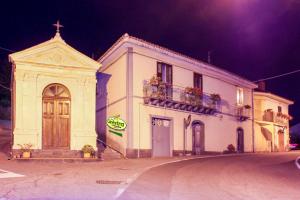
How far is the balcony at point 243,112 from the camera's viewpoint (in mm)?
35438

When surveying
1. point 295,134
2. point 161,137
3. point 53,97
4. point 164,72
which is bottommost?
point 295,134

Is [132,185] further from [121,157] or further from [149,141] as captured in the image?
[149,141]

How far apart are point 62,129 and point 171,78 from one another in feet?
30.4

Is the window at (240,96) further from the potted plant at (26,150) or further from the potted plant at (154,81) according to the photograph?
the potted plant at (26,150)

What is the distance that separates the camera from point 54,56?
21.3m

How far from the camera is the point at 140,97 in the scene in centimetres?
2547

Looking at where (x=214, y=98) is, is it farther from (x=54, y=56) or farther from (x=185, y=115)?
(x=54, y=56)

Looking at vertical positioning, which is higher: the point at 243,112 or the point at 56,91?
the point at 56,91

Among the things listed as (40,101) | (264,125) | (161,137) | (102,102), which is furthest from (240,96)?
(40,101)

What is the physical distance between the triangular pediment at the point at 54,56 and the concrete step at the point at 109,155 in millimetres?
4827

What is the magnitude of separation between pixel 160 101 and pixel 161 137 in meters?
2.40

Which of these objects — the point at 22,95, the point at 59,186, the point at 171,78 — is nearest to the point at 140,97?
the point at 171,78

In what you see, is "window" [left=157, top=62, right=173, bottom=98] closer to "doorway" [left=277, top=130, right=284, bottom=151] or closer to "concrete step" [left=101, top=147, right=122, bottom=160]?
"concrete step" [left=101, top=147, right=122, bottom=160]

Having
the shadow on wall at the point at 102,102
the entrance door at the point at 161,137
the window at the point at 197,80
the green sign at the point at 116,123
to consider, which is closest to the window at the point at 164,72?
the entrance door at the point at 161,137
